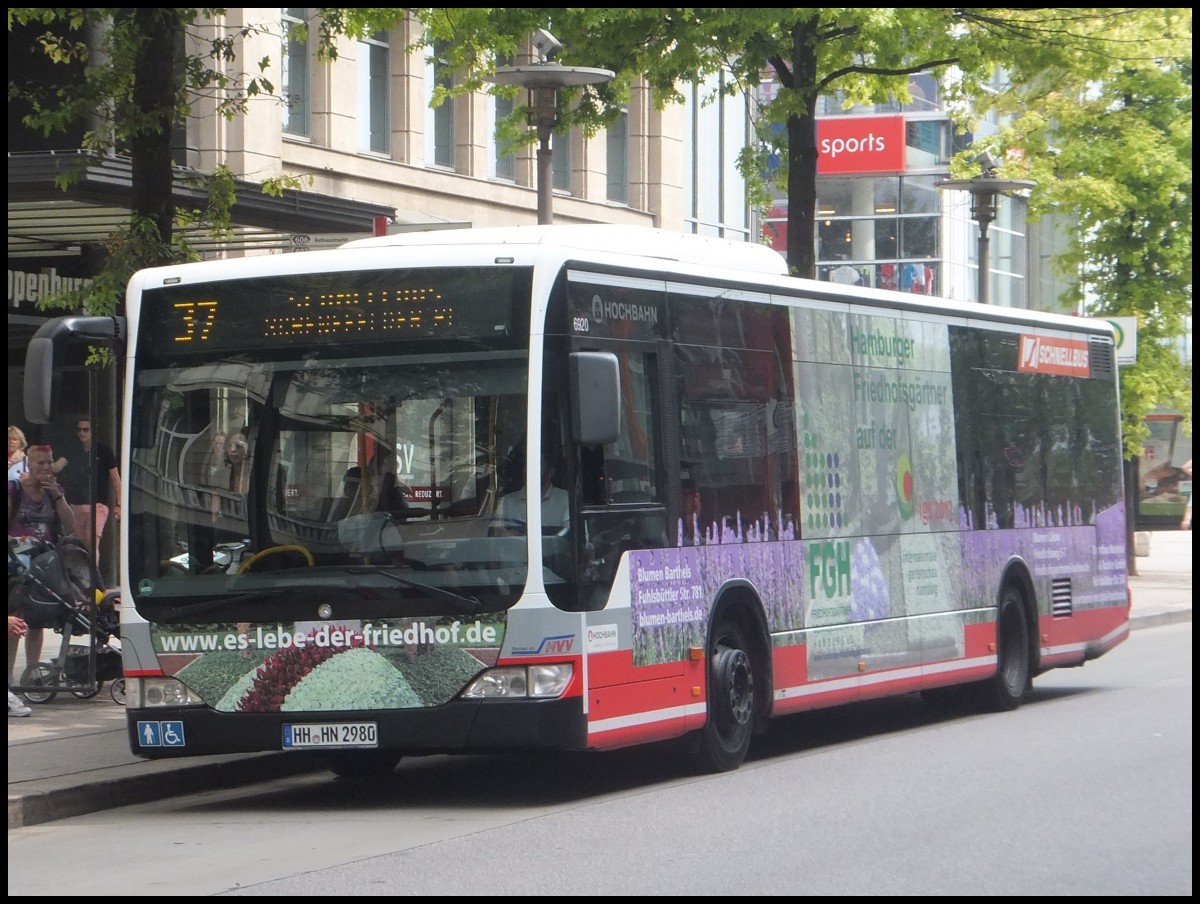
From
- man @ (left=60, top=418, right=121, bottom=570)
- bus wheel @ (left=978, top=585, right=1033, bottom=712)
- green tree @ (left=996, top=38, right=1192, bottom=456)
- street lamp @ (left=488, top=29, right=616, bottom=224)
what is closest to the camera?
bus wheel @ (left=978, top=585, right=1033, bottom=712)

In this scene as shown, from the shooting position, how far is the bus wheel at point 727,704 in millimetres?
12211

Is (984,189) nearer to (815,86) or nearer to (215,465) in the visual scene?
(815,86)

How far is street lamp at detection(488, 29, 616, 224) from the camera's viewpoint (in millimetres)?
17672

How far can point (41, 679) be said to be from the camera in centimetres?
1521

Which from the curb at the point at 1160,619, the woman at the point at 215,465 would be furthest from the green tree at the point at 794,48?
the curb at the point at 1160,619

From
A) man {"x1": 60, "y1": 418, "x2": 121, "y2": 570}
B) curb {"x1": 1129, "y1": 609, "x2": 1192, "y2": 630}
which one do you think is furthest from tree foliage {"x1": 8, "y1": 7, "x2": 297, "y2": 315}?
curb {"x1": 1129, "y1": 609, "x2": 1192, "y2": 630}

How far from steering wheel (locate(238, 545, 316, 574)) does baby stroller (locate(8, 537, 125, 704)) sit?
4161 mm

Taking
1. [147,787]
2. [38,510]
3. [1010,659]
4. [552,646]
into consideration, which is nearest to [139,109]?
[38,510]

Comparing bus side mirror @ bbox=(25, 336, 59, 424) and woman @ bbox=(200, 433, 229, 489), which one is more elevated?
bus side mirror @ bbox=(25, 336, 59, 424)

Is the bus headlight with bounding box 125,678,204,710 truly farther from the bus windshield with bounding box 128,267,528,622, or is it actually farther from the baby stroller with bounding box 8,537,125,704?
the baby stroller with bounding box 8,537,125,704

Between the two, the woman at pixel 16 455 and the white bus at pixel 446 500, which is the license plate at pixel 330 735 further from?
the woman at pixel 16 455

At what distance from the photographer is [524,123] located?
77.2 ft

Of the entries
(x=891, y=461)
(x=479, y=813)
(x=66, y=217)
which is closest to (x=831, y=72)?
(x=891, y=461)

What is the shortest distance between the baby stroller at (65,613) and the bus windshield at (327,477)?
12.8 ft
